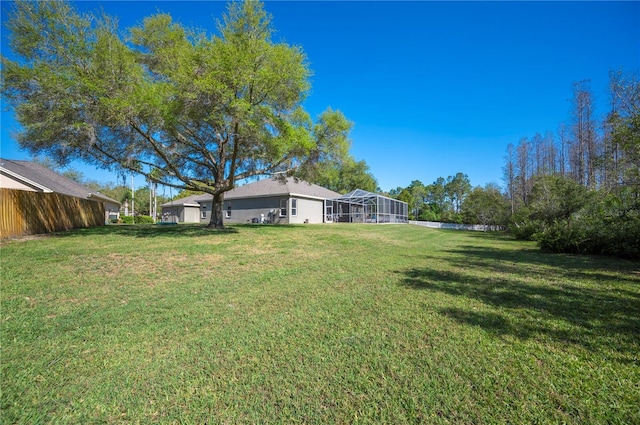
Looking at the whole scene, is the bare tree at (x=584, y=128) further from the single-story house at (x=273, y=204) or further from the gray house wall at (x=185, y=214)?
the gray house wall at (x=185, y=214)

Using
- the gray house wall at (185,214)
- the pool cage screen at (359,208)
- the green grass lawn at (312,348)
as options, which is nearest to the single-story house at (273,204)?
the pool cage screen at (359,208)

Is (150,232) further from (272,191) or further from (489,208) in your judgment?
(489,208)

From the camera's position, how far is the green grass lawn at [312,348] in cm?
192

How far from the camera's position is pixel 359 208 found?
29.3 metres

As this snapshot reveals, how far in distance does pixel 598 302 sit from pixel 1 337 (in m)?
7.86

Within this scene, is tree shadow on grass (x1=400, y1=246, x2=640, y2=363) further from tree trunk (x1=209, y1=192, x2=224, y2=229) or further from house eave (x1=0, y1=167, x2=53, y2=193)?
house eave (x1=0, y1=167, x2=53, y2=193)

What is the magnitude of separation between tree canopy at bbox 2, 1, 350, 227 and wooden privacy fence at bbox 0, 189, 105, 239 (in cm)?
194

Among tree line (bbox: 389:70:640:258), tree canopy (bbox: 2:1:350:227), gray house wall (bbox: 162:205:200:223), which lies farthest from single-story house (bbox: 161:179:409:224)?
tree line (bbox: 389:70:640:258)

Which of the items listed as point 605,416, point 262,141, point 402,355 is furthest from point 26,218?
point 605,416

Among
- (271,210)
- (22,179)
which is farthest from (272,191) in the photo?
(22,179)

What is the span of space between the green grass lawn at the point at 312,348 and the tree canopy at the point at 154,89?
6.27m

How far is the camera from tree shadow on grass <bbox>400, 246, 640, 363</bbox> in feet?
9.93

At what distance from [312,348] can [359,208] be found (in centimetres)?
2698

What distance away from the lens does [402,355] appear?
2590 mm
